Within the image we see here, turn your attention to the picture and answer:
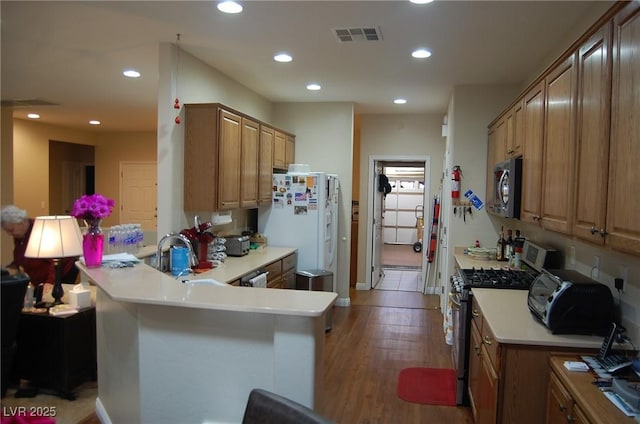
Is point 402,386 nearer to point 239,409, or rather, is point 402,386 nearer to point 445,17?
point 239,409

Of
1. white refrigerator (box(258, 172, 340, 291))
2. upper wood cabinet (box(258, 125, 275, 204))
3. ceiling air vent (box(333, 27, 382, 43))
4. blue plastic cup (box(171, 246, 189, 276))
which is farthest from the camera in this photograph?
white refrigerator (box(258, 172, 340, 291))

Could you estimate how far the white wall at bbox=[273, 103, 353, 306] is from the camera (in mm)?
6383

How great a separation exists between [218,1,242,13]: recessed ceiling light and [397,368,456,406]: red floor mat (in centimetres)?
308

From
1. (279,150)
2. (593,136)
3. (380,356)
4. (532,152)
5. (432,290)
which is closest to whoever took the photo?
(593,136)

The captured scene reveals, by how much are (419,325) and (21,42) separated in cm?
493

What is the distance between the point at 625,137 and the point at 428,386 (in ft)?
8.74

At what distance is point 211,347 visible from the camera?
7.37 ft

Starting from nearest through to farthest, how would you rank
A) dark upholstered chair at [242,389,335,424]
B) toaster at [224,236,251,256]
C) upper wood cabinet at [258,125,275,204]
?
dark upholstered chair at [242,389,335,424] < toaster at [224,236,251,256] < upper wood cabinet at [258,125,275,204]

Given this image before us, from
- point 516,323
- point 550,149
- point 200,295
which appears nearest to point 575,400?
point 516,323

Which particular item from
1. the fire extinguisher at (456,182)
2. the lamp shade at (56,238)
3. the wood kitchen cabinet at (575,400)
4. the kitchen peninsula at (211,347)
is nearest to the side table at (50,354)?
the lamp shade at (56,238)

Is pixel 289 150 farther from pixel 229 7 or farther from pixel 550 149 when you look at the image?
pixel 550 149

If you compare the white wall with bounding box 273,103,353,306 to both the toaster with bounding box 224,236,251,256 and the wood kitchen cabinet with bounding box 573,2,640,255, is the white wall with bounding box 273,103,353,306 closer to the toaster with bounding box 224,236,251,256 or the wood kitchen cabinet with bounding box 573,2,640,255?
the toaster with bounding box 224,236,251,256

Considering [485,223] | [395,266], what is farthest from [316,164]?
[395,266]

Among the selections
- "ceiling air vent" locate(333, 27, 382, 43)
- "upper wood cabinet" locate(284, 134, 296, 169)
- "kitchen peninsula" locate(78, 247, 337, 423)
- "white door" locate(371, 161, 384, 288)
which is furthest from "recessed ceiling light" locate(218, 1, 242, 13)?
"white door" locate(371, 161, 384, 288)
